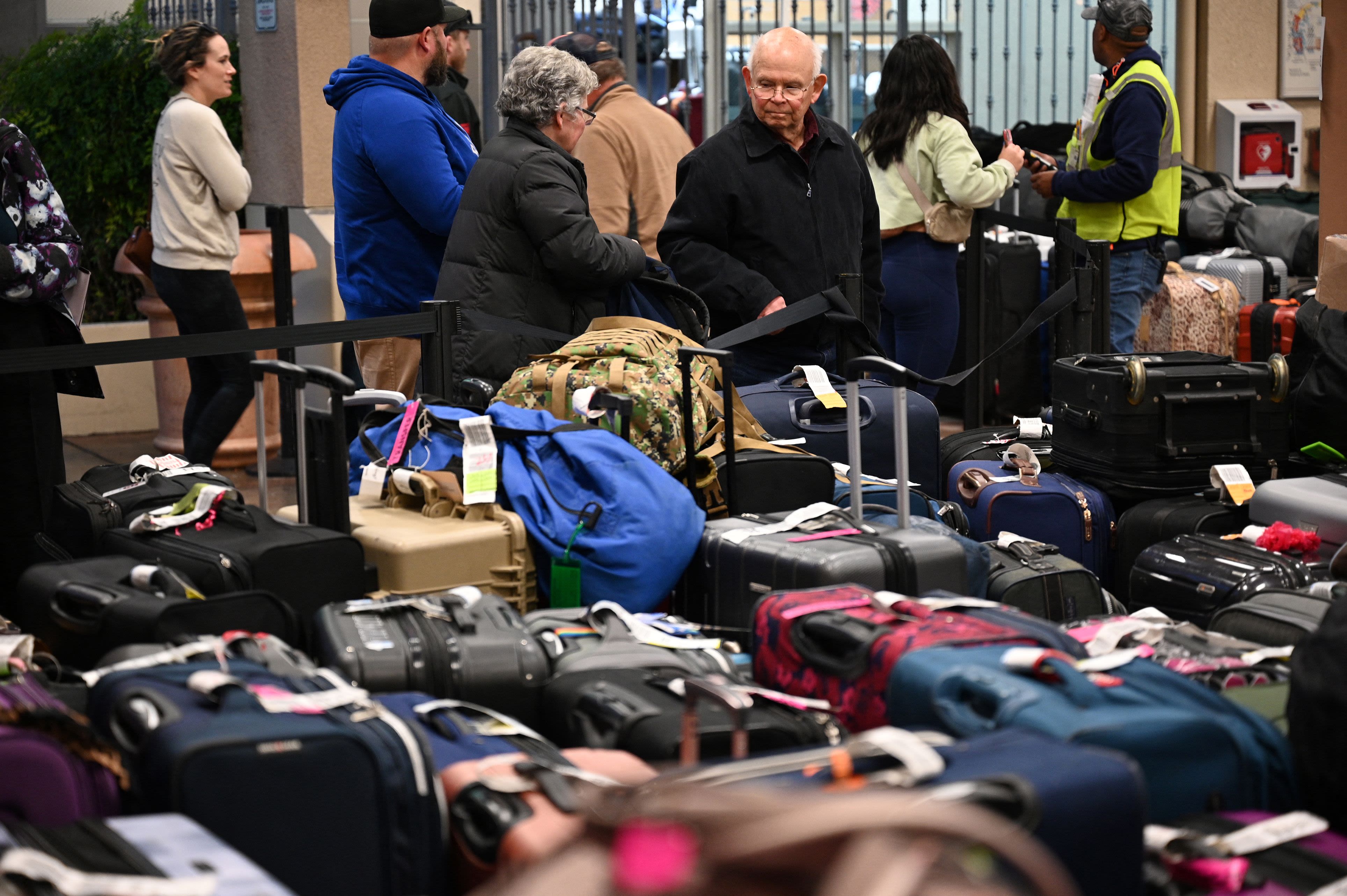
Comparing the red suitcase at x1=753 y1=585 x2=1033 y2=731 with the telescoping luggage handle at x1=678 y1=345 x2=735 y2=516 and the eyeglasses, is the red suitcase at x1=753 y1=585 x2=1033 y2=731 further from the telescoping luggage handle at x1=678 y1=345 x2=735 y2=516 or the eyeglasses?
the eyeglasses

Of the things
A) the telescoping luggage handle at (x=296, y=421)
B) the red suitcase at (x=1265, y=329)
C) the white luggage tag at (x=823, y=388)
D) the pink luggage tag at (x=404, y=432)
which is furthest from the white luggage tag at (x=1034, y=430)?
the red suitcase at (x=1265, y=329)

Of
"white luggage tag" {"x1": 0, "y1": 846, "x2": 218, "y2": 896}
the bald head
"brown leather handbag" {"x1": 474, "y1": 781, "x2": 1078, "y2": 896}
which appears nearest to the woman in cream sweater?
the bald head

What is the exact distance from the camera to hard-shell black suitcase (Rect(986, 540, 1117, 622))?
11.6 feet

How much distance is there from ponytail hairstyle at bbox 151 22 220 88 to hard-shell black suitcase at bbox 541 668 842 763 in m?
4.24

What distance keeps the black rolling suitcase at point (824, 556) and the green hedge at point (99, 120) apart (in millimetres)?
5814

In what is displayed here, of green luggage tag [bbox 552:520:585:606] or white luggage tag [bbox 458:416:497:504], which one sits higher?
white luggage tag [bbox 458:416:497:504]

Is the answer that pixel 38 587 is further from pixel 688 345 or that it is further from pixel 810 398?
pixel 810 398

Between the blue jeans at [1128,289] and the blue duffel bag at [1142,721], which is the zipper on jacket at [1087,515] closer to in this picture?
the blue duffel bag at [1142,721]

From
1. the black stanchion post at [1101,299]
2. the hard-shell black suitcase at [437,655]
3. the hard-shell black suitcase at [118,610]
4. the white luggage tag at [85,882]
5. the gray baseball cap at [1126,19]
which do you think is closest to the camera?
the white luggage tag at [85,882]

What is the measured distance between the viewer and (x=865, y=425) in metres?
4.23

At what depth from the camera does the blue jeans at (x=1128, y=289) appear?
6.12 m

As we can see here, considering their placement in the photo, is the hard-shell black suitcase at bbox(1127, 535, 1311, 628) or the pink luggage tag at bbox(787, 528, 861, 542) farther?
the hard-shell black suitcase at bbox(1127, 535, 1311, 628)

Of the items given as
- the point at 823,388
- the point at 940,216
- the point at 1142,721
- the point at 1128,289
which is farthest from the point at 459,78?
the point at 1142,721

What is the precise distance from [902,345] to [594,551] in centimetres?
287
